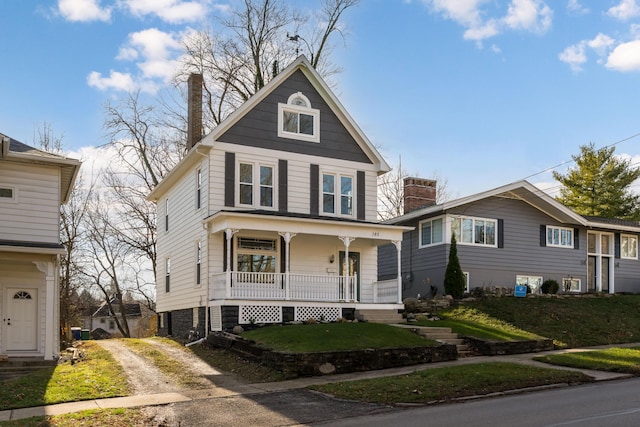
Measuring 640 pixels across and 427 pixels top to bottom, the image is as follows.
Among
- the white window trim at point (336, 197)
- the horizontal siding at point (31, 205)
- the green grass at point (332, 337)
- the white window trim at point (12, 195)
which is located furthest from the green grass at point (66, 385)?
the white window trim at point (336, 197)

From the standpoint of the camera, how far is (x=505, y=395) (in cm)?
1339

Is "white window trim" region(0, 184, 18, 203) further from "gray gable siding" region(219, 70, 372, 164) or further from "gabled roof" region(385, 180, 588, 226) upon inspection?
"gabled roof" region(385, 180, 588, 226)

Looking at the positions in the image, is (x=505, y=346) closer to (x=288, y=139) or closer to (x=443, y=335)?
(x=443, y=335)

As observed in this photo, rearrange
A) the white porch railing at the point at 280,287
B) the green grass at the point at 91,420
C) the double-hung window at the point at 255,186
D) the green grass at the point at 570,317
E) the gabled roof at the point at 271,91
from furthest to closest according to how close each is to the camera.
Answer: the double-hung window at the point at 255,186
the gabled roof at the point at 271,91
the green grass at the point at 570,317
the white porch railing at the point at 280,287
the green grass at the point at 91,420

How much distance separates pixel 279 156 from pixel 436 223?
906 centimetres

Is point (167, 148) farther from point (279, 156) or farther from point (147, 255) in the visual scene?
point (279, 156)

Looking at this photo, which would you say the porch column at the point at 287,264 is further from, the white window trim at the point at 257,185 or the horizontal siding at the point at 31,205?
the horizontal siding at the point at 31,205

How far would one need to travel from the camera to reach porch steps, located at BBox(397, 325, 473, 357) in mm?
19831

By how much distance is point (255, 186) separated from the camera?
23562mm

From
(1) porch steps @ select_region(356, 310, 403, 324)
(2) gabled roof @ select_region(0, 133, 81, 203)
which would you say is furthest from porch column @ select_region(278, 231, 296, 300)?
(2) gabled roof @ select_region(0, 133, 81, 203)

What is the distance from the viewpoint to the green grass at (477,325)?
21078mm

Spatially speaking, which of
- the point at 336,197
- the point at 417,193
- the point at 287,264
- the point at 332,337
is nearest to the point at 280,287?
the point at 287,264

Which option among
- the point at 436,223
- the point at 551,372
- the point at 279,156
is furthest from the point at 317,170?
the point at 551,372

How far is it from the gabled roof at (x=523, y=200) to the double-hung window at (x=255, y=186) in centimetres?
826
